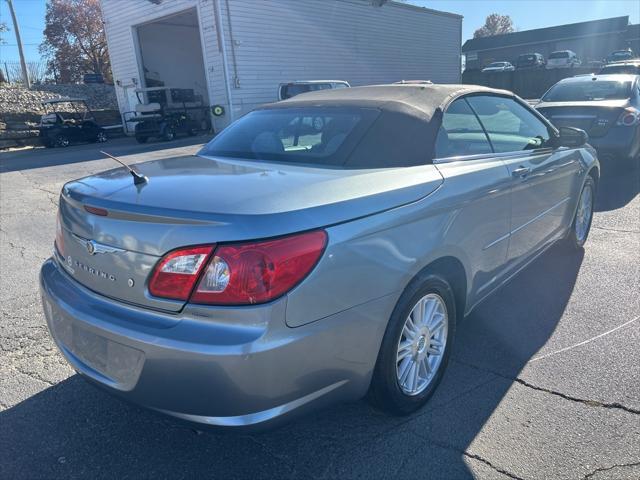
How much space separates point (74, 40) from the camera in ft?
139

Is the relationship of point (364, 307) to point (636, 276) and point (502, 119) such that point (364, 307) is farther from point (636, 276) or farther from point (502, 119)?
point (636, 276)

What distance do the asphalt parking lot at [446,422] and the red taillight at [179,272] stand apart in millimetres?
581

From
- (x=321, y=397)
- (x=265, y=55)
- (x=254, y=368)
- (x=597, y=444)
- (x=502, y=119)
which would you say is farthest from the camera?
(x=265, y=55)

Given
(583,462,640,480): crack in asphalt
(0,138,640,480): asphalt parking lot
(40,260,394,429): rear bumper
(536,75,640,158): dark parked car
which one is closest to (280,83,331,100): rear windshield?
(536,75,640,158): dark parked car

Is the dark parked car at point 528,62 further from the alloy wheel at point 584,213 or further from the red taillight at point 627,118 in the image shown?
the alloy wheel at point 584,213

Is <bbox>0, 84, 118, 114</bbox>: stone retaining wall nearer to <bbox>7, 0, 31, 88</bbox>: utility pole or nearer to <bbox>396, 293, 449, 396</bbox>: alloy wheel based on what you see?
<bbox>7, 0, 31, 88</bbox>: utility pole

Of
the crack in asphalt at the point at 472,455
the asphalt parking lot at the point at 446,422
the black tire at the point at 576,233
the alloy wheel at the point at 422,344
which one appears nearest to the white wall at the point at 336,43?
the black tire at the point at 576,233

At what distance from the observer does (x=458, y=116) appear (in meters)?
3.15

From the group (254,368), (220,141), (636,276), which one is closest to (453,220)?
(254,368)

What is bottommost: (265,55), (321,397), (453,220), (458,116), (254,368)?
(321,397)

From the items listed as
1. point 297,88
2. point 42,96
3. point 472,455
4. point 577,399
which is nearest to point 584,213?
point 577,399

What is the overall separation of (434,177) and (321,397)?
1247 millimetres

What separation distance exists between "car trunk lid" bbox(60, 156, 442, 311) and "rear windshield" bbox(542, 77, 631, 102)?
23.8ft

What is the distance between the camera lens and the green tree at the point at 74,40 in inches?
1619
